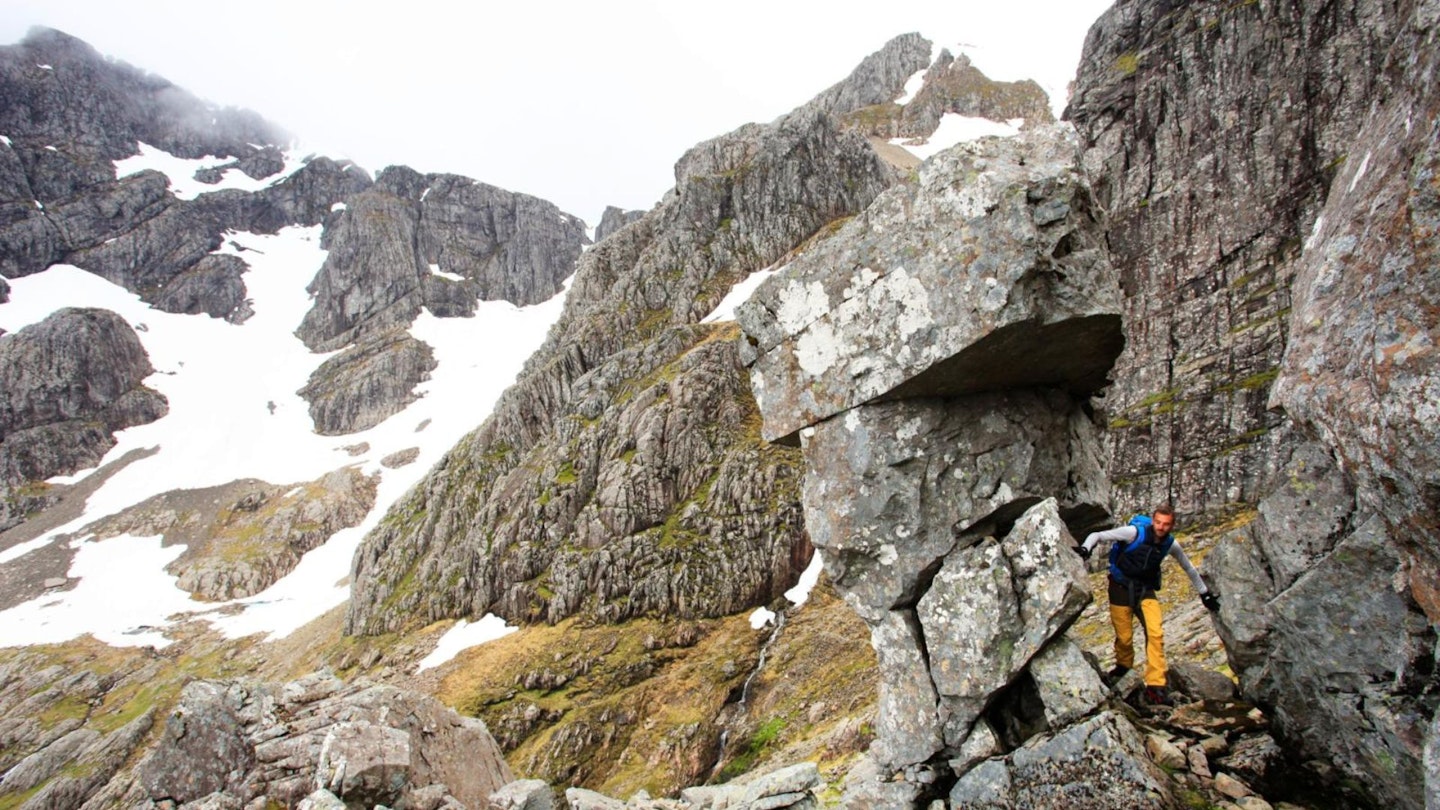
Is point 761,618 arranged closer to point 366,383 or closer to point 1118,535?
point 1118,535

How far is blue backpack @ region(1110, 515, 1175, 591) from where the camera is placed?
10.4 metres

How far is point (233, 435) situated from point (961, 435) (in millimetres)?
172530

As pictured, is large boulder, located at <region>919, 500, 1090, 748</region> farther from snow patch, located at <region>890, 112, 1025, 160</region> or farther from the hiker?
snow patch, located at <region>890, 112, 1025, 160</region>

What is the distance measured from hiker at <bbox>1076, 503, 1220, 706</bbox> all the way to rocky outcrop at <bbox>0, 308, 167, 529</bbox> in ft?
602

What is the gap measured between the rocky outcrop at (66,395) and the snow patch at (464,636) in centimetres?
12916

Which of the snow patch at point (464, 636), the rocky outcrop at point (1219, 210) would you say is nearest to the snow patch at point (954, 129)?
the rocky outcrop at point (1219, 210)

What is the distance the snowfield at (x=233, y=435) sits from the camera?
92.2 m

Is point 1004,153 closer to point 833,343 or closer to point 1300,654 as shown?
point 833,343

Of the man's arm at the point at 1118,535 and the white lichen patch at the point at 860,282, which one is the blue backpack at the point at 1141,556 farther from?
the white lichen patch at the point at 860,282

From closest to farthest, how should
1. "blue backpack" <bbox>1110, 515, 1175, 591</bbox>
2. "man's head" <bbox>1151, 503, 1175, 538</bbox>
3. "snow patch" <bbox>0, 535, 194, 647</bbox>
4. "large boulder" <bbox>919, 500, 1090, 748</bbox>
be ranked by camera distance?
1. "large boulder" <bbox>919, 500, 1090, 748</bbox>
2. "man's head" <bbox>1151, 503, 1175, 538</bbox>
3. "blue backpack" <bbox>1110, 515, 1175, 591</bbox>
4. "snow patch" <bbox>0, 535, 194, 647</bbox>

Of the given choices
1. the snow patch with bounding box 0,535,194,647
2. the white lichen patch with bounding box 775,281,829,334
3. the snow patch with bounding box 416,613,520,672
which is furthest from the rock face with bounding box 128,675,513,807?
the snow patch with bounding box 0,535,194,647

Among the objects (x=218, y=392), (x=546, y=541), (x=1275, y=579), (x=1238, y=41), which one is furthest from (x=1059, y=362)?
(x=218, y=392)

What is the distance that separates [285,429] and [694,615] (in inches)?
5363

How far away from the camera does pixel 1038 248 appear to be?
9.67 meters
